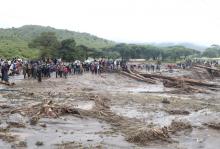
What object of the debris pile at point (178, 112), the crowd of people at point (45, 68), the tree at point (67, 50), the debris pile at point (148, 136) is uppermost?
the tree at point (67, 50)

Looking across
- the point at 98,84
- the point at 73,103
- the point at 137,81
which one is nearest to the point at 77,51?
the point at 137,81

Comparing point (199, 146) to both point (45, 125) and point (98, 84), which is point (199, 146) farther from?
point (98, 84)

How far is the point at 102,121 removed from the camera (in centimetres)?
2364

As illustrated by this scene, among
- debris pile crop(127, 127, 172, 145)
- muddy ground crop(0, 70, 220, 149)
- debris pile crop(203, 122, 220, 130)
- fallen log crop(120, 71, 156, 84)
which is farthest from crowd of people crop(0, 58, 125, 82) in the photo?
debris pile crop(127, 127, 172, 145)

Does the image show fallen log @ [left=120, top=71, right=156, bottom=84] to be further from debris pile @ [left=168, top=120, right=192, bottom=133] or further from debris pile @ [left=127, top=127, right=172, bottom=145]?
debris pile @ [left=127, top=127, right=172, bottom=145]

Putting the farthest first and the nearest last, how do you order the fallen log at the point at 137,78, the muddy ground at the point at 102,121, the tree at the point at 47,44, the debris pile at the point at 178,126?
the tree at the point at 47,44 → the fallen log at the point at 137,78 → the debris pile at the point at 178,126 → the muddy ground at the point at 102,121

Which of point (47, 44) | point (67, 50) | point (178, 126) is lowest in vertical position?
point (178, 126)

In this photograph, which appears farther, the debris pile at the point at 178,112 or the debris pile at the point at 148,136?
the debris pile at the point at 178,112

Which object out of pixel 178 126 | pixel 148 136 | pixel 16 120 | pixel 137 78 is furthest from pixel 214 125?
pixel 137 78

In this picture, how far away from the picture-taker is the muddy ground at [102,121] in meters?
18.9

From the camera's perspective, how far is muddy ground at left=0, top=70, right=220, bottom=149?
18859 mm

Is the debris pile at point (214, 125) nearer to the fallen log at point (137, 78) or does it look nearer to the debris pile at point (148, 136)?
the debris pile at point (148, 136)

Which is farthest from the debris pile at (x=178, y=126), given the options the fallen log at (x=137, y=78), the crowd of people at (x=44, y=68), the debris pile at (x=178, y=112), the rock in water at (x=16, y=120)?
the fallen log at (x=137, y=78)

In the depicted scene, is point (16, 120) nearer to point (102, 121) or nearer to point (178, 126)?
point (102, 121)
